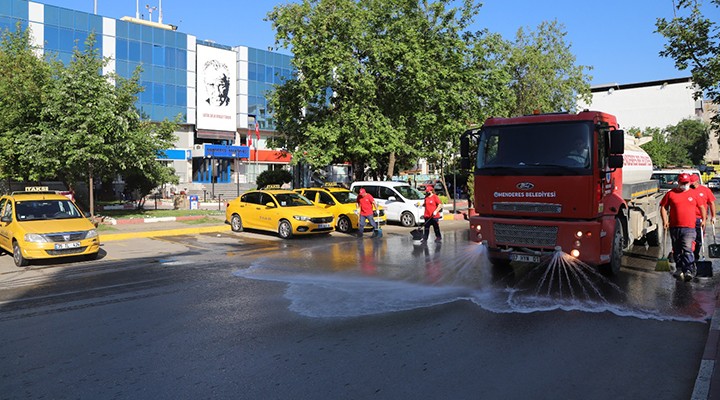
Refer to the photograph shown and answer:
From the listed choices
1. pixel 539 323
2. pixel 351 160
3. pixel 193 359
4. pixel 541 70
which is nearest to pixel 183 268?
pixel 193 359

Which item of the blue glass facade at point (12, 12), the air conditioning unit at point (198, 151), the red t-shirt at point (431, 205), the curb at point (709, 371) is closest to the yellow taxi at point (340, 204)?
the red t-shirt at point (431, 205)

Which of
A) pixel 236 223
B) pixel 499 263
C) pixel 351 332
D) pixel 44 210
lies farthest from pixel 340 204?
A: pixel 351 332

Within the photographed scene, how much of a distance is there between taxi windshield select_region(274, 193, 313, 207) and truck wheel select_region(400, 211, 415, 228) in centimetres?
390

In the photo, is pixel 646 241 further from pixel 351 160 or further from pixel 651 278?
pixel 351 160

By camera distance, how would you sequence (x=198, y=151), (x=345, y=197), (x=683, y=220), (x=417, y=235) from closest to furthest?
(x=683, y=220)
(x=417, y=235)
(x=345, y=197)
(x=198, y=151)

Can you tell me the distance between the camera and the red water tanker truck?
8.48 m

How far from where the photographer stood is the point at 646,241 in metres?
13.7

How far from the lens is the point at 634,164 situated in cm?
1140

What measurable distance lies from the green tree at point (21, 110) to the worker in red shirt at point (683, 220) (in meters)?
17.8

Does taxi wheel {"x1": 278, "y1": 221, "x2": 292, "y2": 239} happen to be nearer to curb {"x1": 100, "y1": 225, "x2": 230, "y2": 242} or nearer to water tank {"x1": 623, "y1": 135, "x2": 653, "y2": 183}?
curb {"x1": 100, "y1": 225, "x2": 230, "y2": 242}

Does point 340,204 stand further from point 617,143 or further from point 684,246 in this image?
point 684,246

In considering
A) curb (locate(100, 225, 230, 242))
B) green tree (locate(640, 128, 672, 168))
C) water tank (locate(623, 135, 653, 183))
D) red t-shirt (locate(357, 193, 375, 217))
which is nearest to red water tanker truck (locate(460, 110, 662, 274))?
water tank (locate(623, 135, 653, 183))

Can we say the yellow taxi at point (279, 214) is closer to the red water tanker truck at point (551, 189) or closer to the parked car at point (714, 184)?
the red water tanker truck at point (551, 189)

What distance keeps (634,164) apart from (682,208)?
2818mm
